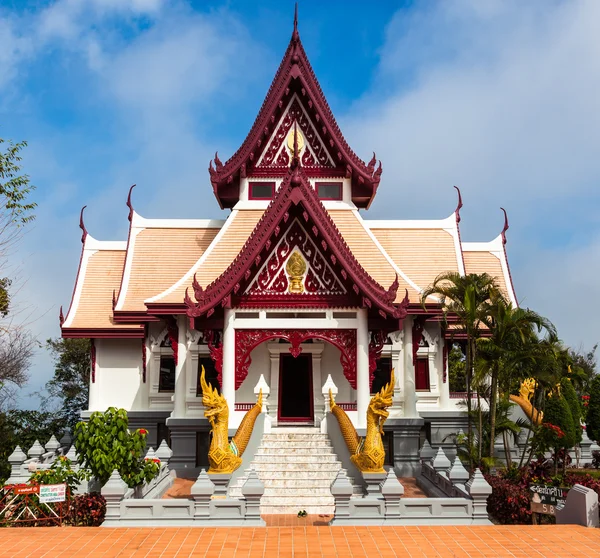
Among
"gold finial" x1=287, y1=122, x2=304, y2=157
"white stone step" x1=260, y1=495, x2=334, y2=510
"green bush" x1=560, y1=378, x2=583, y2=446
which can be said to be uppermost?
"gold finial" x1=287, y1=122, x2=304, y2=157

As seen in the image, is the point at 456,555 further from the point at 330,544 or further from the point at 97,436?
the point at 97,436

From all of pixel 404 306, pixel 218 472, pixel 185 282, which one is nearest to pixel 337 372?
pixel 404 306

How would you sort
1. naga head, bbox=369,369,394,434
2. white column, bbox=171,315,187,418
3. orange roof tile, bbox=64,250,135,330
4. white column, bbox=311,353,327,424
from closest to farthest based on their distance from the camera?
naga head, bbox=369,369,394,434
white column, bbox=311,353,327,424
white column, bbox=171,315,187,418
orange roof tile, bbox=64,250,135,330

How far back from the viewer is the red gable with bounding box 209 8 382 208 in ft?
61.3

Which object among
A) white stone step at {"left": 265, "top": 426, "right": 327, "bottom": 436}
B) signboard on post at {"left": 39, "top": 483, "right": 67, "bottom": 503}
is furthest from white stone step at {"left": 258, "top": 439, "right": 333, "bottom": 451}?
signboard on post at {"left": 39, "top": 483, "right": 67, "bottom": 503}

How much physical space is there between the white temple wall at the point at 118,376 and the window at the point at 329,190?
264 inches

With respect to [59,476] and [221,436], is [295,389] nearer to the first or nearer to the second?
[221,436]

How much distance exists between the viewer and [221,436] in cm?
1265

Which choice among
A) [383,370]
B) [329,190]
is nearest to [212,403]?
[383,370]

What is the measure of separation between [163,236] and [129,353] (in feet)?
12.1

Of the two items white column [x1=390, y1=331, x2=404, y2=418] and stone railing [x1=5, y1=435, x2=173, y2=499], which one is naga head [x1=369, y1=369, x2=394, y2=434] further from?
stone railing [x1=5, y1=435, x2=173, y2=499]

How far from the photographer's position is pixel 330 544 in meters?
9.73

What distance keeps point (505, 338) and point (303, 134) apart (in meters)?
8.47

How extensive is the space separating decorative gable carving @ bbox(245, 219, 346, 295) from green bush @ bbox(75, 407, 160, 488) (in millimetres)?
4611
